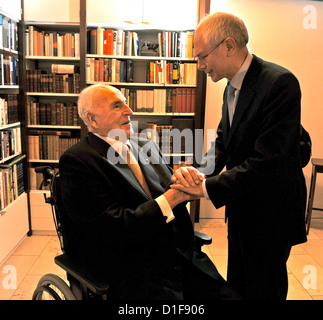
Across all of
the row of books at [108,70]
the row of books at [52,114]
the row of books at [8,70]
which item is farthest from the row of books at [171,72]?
the row of books at [8,70]

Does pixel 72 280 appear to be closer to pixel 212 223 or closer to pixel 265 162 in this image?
pixel 265 162

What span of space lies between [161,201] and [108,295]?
438 mm

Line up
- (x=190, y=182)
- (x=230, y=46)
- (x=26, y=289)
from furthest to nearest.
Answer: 1. (x=26, y=289)
2. (x=190, y=182)
3. (x=230, y=46)

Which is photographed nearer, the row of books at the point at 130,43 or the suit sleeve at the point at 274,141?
the suit sleeve at the point at 274,141

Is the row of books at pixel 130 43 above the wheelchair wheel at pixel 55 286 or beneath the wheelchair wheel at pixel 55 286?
above

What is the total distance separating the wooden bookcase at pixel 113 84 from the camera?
357 cm

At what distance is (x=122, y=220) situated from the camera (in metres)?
1.46

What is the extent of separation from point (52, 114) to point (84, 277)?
2.61m

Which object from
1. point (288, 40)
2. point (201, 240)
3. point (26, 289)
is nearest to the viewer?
point (201, 240)

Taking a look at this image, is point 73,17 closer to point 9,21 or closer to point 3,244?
point 9,21

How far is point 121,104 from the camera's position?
5.56 ft

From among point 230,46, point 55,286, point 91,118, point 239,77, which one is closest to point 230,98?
point 239,77

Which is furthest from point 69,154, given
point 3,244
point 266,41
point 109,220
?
point 266,41

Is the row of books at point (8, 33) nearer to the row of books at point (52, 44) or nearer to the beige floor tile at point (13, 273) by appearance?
the row of books at point (52, 44)
